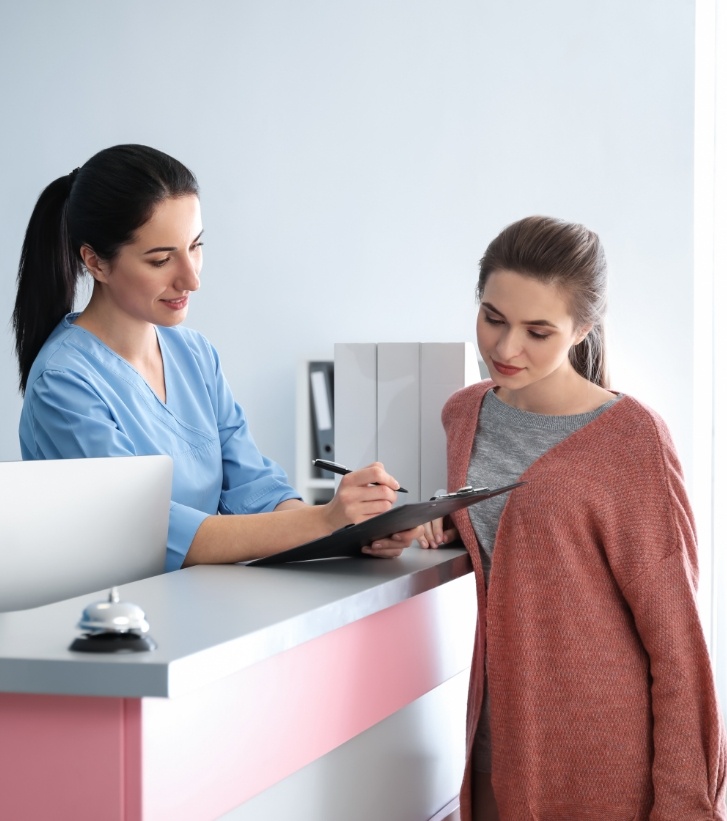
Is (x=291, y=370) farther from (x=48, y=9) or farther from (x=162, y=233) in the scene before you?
(x=162, y=233)

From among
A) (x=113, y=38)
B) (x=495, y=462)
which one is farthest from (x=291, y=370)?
(x=495, y=462)

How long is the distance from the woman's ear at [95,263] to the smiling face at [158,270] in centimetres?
1

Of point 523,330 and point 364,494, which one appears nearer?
point 364,494

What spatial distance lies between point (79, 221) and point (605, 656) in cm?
108

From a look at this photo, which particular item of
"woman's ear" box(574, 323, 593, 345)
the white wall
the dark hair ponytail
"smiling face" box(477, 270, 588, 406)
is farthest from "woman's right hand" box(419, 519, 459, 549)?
the white wall

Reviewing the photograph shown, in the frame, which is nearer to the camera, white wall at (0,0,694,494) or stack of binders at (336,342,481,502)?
stack of binders at (336,342,481,502)

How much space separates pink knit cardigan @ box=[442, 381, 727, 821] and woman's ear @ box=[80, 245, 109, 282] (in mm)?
798

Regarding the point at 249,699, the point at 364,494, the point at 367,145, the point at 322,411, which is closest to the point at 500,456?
the point at 364,494

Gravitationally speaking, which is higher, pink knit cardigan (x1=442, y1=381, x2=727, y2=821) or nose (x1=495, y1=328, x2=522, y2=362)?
nose (x1=495, y1=328, x2=522, y2=362)

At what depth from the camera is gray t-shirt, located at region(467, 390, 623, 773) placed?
1542 mm

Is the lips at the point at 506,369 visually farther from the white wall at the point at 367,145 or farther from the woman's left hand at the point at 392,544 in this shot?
the white wall at the point at 367,145

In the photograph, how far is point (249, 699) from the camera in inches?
41.3

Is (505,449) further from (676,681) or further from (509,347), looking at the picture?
(676,681)

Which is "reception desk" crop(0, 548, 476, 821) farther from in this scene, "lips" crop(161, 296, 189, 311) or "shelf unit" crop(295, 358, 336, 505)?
"shelf unit" crop(295, 358, 336, 505)
